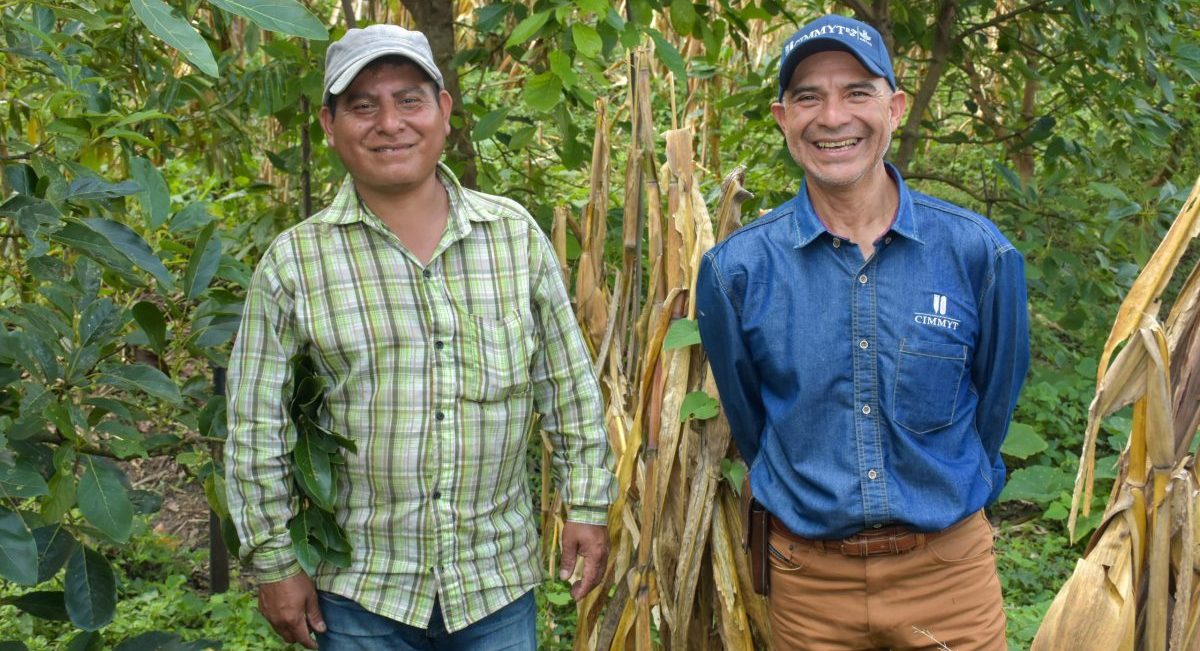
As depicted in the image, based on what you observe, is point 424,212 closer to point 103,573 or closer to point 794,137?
point 794,137

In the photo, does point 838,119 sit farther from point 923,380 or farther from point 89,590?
point 89,590

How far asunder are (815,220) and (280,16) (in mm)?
1055

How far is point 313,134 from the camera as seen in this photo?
3602 millimetres

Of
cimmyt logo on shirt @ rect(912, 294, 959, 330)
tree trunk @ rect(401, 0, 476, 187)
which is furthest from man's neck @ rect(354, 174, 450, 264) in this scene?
tree trunk @ rect(401, 0, 476, 187)

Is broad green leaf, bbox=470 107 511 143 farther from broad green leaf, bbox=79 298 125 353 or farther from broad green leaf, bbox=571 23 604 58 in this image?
broad green leaf, bbox=79 298 125 353

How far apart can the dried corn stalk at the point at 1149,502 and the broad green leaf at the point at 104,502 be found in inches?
52.9

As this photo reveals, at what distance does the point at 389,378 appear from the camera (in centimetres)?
203

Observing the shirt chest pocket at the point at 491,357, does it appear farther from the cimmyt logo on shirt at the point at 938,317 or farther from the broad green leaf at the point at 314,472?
the cimmyt logo on shirt at the point at 938,317

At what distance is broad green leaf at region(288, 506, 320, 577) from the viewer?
1994mm

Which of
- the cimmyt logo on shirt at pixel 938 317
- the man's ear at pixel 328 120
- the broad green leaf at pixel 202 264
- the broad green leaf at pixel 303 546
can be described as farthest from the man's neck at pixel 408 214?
the cimmyt logo on shirt at pixel 938 317

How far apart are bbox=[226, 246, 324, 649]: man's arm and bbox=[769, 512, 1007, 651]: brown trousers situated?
86 cm

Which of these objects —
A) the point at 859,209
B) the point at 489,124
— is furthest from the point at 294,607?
the point at 489,124

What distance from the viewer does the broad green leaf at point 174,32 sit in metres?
1.23

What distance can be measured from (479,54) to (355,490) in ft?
6.14
